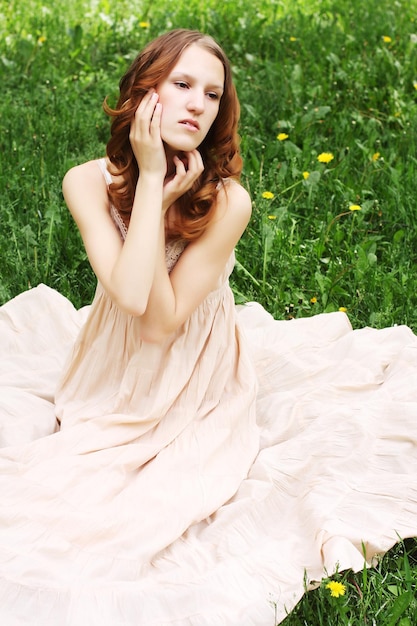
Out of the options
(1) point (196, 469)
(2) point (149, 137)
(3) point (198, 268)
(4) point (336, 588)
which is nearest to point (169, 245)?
(3) point (198, 268)

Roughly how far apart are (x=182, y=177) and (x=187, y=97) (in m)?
0.22

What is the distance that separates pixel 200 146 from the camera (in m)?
2.85

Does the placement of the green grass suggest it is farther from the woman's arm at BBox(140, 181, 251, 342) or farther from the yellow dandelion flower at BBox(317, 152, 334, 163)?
the woman's arm at BBox(140, 181, 251, 342)

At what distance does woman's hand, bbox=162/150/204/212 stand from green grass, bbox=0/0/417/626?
114 centimetres

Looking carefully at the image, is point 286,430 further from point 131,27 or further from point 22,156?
point 131,27

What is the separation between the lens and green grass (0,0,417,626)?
3812 millimetres

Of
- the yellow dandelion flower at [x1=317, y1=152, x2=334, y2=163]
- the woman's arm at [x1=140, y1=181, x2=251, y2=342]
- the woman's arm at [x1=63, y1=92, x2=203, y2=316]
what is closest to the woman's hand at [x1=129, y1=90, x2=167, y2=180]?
the woman's arm at [x1=63, y1=92, x2=203, y2=316]

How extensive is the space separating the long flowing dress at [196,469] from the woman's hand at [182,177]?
172 millimetres

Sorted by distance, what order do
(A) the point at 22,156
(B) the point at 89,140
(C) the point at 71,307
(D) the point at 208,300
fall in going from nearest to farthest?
1. (D) the point at 208,300
2. (C) the point at 71,307
3. (A) the point at 22,156
4. (B) the point at 89,140

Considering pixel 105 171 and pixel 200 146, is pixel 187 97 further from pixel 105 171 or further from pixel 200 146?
pixel 105 171

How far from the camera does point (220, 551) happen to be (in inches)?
97.4

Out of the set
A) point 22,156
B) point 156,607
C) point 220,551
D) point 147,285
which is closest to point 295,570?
point 220,551

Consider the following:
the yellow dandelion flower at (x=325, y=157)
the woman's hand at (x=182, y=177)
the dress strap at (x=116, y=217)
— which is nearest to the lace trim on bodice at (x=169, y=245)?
the dress strap at (x=116, y=217)

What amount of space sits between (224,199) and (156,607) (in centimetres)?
116
